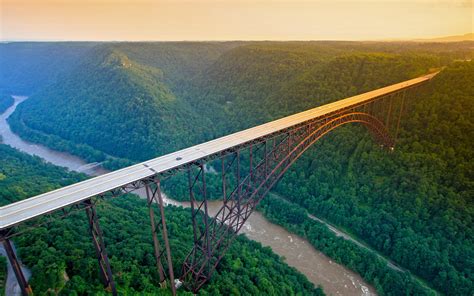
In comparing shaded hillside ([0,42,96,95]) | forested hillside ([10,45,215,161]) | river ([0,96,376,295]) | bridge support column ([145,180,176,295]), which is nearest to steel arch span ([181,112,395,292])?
bridge support column ([145,180,176,295])

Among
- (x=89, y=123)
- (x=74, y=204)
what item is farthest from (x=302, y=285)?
(x=89, y=123)

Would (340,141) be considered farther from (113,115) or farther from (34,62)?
(34,62)

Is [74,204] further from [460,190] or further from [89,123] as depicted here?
[89,123]

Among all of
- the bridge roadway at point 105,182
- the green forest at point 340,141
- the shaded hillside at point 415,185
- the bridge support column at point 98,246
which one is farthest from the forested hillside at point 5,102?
the bridge support column at point 98,246

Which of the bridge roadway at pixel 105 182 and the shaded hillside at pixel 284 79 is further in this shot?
the shaded hillside at pixel 284 79

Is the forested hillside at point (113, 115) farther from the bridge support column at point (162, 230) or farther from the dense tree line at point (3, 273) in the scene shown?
the bridge support column at point (162, 230)

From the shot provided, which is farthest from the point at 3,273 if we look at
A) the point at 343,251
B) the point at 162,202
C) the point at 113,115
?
the point at 113,115

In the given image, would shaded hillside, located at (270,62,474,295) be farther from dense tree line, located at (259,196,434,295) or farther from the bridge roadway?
the bridge roadway
